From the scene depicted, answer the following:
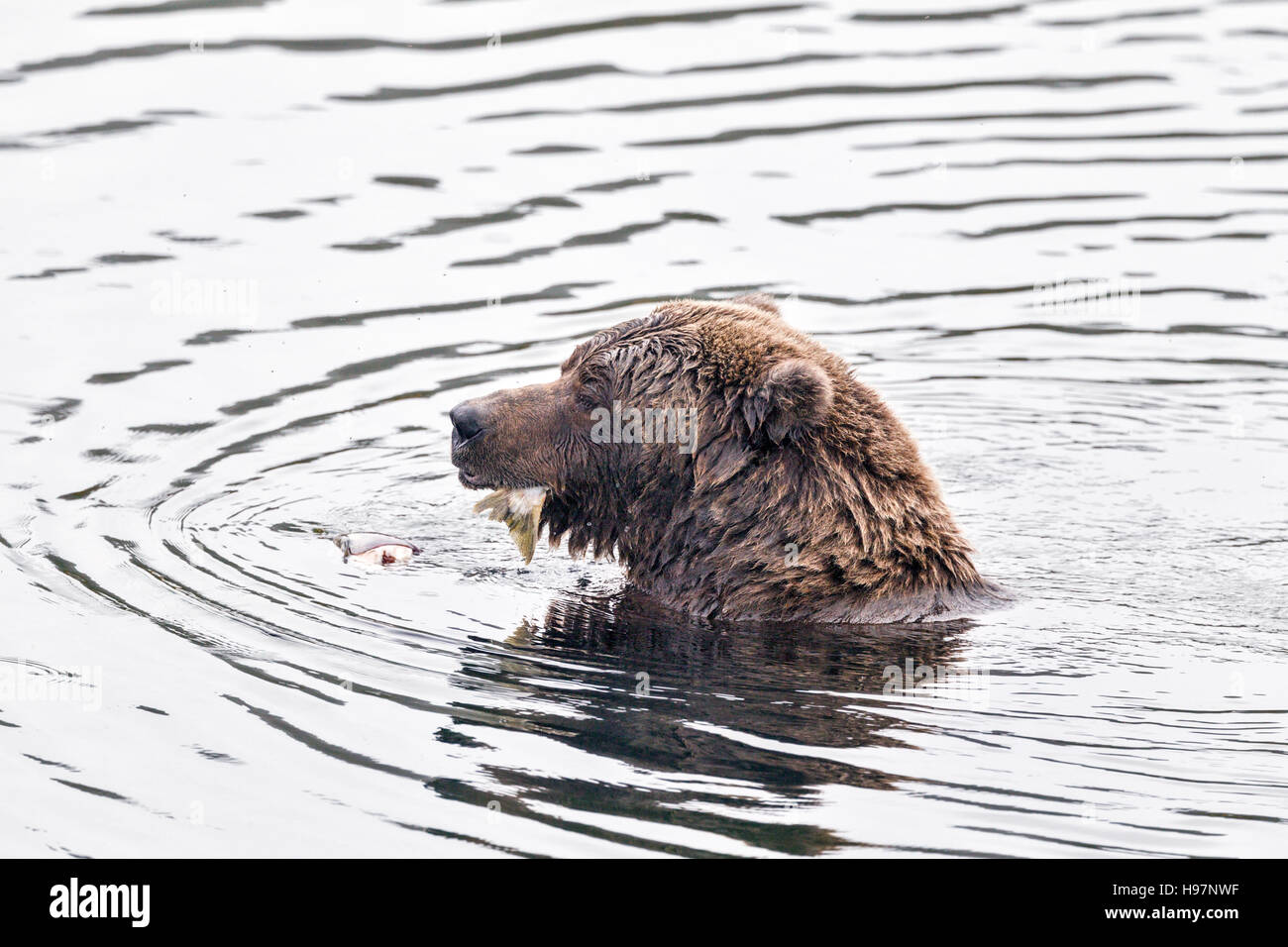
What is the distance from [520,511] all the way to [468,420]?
705mm

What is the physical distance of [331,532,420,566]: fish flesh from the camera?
390 inches

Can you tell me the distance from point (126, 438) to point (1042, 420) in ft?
20.3

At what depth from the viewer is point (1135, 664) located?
27.9 ft

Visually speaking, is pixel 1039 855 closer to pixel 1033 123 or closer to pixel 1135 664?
pixel 1135 664

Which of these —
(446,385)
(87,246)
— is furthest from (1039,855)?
(87,246)

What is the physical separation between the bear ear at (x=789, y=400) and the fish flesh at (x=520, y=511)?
1.42 m

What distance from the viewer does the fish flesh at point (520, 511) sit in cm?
942

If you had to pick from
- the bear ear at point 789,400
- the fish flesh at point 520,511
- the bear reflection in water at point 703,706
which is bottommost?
the bear reflection in water at point 703,706
